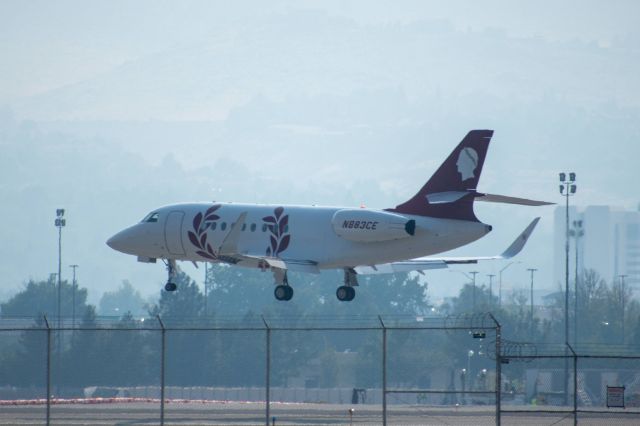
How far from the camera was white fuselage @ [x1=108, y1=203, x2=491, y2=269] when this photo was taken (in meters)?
64.9

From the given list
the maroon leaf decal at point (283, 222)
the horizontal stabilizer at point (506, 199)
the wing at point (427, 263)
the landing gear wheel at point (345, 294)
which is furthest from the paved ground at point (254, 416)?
the maroon leaf decal at point (283, 222)

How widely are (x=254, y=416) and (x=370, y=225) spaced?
12.8 meters

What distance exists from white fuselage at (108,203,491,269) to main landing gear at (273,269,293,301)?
1.06m

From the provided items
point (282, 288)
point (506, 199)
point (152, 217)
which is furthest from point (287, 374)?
point (506, 199)

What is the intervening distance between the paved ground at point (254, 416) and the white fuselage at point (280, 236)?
701cm

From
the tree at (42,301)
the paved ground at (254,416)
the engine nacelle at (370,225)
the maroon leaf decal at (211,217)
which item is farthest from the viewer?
the tree at (42,301)

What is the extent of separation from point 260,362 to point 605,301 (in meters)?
46.4

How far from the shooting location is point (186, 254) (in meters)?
71.5

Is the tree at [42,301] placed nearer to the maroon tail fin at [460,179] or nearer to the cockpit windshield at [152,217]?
the cockpit windshield at [152,217]

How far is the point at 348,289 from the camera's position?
68.8 m

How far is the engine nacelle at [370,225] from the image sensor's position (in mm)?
64562

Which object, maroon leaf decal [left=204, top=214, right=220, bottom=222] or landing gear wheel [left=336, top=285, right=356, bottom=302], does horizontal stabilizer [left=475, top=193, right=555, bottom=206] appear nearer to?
landing gear wheel [left=336, top=285, right=356, bottom=302]

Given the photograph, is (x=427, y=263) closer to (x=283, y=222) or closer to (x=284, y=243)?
(x=284, y=243)

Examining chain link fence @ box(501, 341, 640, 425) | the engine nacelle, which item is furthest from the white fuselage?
chain link fence @ box(501, 341, 640, 425)
